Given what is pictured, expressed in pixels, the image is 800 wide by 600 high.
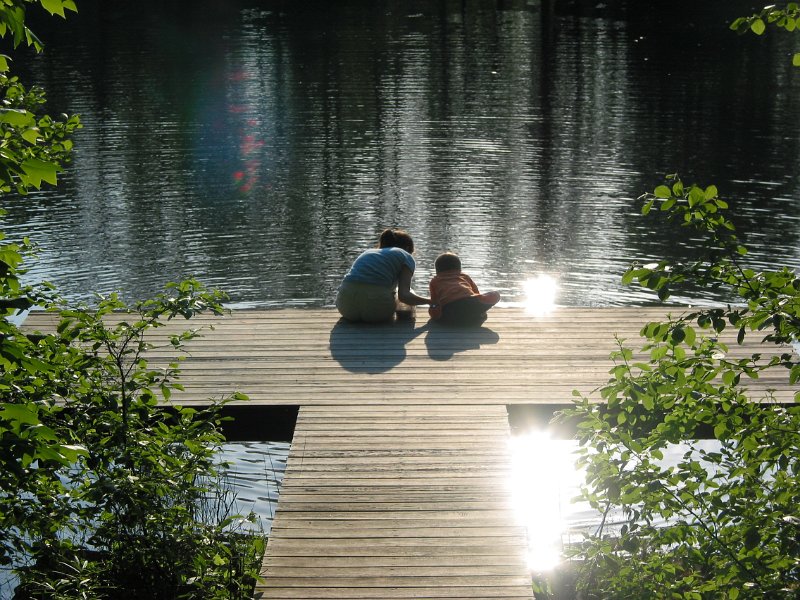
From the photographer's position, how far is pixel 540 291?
1170 centimetres

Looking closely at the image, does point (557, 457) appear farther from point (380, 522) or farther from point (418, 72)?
point (418, 72)

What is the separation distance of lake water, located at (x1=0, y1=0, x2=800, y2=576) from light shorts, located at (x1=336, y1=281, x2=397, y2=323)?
5.71ft

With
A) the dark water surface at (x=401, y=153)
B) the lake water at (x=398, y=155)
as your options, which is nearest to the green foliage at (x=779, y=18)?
the lake water at (x=398, y=155)

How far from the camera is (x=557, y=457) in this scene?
768 centimetres

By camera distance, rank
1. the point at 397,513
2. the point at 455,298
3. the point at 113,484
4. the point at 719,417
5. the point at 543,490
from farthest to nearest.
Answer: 1. the point at 455,298
2. the point at 543,490
3. the point at 397,513
4. the point at 113,484
5. the point at 719,417

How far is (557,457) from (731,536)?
383 centimetres

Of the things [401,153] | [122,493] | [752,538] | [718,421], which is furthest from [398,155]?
[752,538]

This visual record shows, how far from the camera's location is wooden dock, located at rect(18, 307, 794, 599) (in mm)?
5090

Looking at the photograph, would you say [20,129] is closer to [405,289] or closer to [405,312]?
[405,289]

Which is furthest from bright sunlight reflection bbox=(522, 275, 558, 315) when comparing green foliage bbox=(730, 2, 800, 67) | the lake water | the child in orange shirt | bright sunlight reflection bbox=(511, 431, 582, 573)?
green foliage bbox=(730, 2, 800, 67)

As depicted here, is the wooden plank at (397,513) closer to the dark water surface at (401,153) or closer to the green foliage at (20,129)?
the green foliage at (20,129)

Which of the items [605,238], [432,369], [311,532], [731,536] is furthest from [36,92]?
[605,238]

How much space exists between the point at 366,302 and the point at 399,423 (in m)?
2.19

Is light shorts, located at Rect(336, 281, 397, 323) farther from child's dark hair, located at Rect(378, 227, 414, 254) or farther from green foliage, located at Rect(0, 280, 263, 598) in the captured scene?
green foliage, located at Rect(0, 280, 263, 598)
